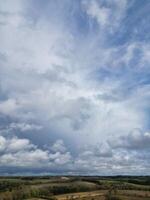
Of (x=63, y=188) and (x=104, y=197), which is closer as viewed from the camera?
(x=104, y=197)

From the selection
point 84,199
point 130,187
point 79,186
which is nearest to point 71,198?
point 84,199

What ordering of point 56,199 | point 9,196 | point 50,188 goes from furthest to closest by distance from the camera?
1. point 50,188
2. point 9,196
3. point 56,199

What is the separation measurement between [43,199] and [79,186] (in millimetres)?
49094

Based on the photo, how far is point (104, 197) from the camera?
475ft

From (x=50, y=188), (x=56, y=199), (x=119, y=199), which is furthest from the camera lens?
(x=50, y=188)

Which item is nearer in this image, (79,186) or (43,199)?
(43,199)

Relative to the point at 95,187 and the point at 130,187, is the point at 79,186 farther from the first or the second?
the point at 130,187

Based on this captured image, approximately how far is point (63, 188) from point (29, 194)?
82.8 feet

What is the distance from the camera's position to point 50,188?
179500mm

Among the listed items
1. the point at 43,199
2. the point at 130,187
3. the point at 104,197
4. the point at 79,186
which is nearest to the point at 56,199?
the point at 43,199

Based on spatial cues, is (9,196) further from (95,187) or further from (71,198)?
(95,187)

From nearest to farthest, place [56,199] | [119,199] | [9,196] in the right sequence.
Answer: [119,199]
[56,199]
[9,196]

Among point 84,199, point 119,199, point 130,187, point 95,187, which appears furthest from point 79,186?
point 119,199

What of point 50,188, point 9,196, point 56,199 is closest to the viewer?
point 56,199
